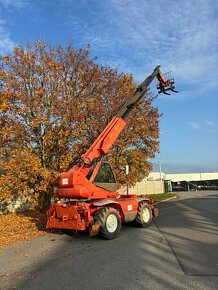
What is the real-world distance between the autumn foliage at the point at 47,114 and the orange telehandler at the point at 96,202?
3.55 metres

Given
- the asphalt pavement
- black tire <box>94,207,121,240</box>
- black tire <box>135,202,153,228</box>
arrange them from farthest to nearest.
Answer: black tire <box>135,202,153,228</box> < black tire <box>94,207,121,240</box> < the asphalt pavement

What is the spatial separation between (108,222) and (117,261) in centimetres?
319

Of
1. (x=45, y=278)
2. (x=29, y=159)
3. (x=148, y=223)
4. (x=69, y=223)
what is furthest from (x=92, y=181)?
(x=45, y=278)

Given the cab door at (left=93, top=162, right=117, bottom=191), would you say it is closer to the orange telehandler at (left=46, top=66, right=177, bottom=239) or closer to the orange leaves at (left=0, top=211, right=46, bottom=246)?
the orange telehandler at (left=46, top=66, right=177, bottom=239)

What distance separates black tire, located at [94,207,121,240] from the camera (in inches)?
419

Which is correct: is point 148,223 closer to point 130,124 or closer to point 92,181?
point 92,181

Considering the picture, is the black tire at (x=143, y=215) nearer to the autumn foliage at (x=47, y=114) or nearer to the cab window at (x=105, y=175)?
the cab window at (x=105, y=175)

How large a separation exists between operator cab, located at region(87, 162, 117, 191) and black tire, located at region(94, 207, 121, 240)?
1.36 m

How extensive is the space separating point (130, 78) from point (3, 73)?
934 centimetres

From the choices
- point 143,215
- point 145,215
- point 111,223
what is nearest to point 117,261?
point 111,223

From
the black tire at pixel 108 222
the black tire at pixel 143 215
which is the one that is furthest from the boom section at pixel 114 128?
the black tire at pixel 143 215

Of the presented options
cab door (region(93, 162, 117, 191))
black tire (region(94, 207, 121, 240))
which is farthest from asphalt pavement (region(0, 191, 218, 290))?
cab door (region(93, 162, 117, 191))

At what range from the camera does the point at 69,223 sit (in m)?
11.0

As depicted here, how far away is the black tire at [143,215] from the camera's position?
1286cm
